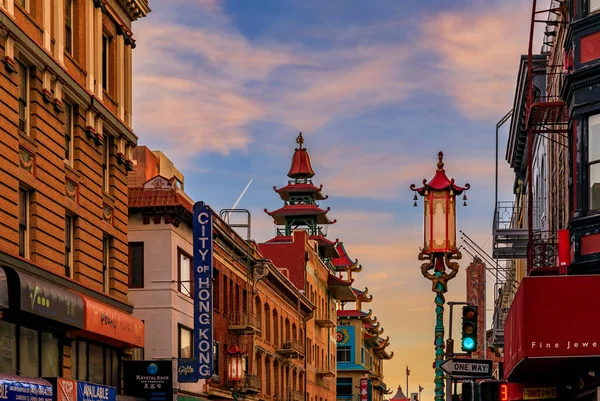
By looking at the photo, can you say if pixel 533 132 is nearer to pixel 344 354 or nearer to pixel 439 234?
pixel 439 234

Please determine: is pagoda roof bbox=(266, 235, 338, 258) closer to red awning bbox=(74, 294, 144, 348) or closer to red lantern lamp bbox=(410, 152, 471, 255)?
red awning bbox=(74, 294, 144, 348)

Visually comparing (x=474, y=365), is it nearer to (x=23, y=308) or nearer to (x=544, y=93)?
(x=23, y=308)

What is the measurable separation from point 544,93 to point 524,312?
61.7ft

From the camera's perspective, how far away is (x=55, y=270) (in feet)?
107

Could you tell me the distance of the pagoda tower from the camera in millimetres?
119812

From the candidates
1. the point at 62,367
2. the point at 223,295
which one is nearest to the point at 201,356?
the point at 223,295

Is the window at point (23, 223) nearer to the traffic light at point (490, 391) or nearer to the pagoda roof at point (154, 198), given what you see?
the traffic light at point (490, 391)

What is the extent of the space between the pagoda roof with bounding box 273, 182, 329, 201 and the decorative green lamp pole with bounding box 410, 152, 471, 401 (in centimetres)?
9431

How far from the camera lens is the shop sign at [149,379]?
4119 cm

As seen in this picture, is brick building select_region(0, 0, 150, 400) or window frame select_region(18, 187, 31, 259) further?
window frame select_region(18, 187, 31, 259)

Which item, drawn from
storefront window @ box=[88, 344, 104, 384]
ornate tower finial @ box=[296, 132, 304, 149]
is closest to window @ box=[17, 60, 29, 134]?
storefront window @ box=[88, 344, 104, 384]

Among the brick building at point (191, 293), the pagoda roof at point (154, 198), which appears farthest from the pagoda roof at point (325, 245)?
the pagoda roof at point (154, 198)

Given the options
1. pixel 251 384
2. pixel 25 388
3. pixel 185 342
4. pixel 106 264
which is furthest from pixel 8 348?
pixel 251 384

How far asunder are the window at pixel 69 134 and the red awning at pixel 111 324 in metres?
4.04
